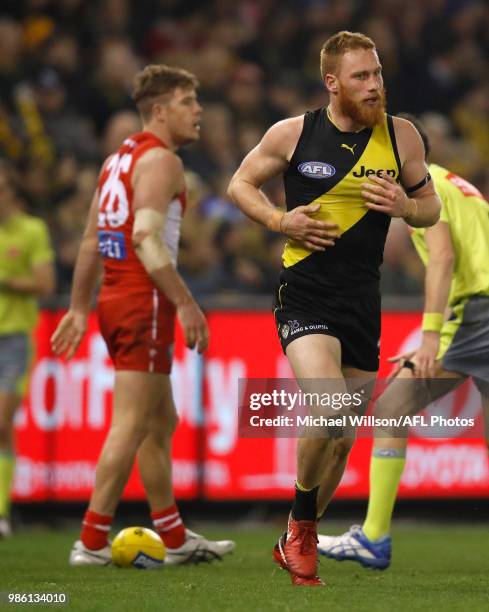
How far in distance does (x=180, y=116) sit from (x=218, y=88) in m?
7.36

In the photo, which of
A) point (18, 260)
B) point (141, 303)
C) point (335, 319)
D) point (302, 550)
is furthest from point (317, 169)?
point (18, 260)

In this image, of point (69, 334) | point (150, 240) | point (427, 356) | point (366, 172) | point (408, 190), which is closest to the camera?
point (366, 172)

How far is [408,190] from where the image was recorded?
6527 millimetres

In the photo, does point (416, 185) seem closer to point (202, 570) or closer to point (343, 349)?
point (343, 349)

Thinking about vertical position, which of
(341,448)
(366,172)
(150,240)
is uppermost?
(366,172)

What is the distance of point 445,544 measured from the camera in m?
9.44

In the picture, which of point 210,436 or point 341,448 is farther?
point 210,436

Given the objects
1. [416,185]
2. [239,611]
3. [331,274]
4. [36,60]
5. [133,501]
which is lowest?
[133,501]

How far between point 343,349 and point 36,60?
812cm

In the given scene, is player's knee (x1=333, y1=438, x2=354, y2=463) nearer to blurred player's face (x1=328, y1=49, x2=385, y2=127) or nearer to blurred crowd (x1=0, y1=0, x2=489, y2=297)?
blurred player's face (x1=328, y1=49, x2=385, y2=127)

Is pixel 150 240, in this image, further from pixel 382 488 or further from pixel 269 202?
pixel 382 488

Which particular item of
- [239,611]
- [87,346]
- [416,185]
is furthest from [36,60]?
[239,611]

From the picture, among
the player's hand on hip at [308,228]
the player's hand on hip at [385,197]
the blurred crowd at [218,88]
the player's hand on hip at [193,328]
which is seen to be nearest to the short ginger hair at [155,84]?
the player's hand on hip at [193,328]

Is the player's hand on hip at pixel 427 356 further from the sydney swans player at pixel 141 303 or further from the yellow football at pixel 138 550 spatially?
the yellow football at pixel 138 550
